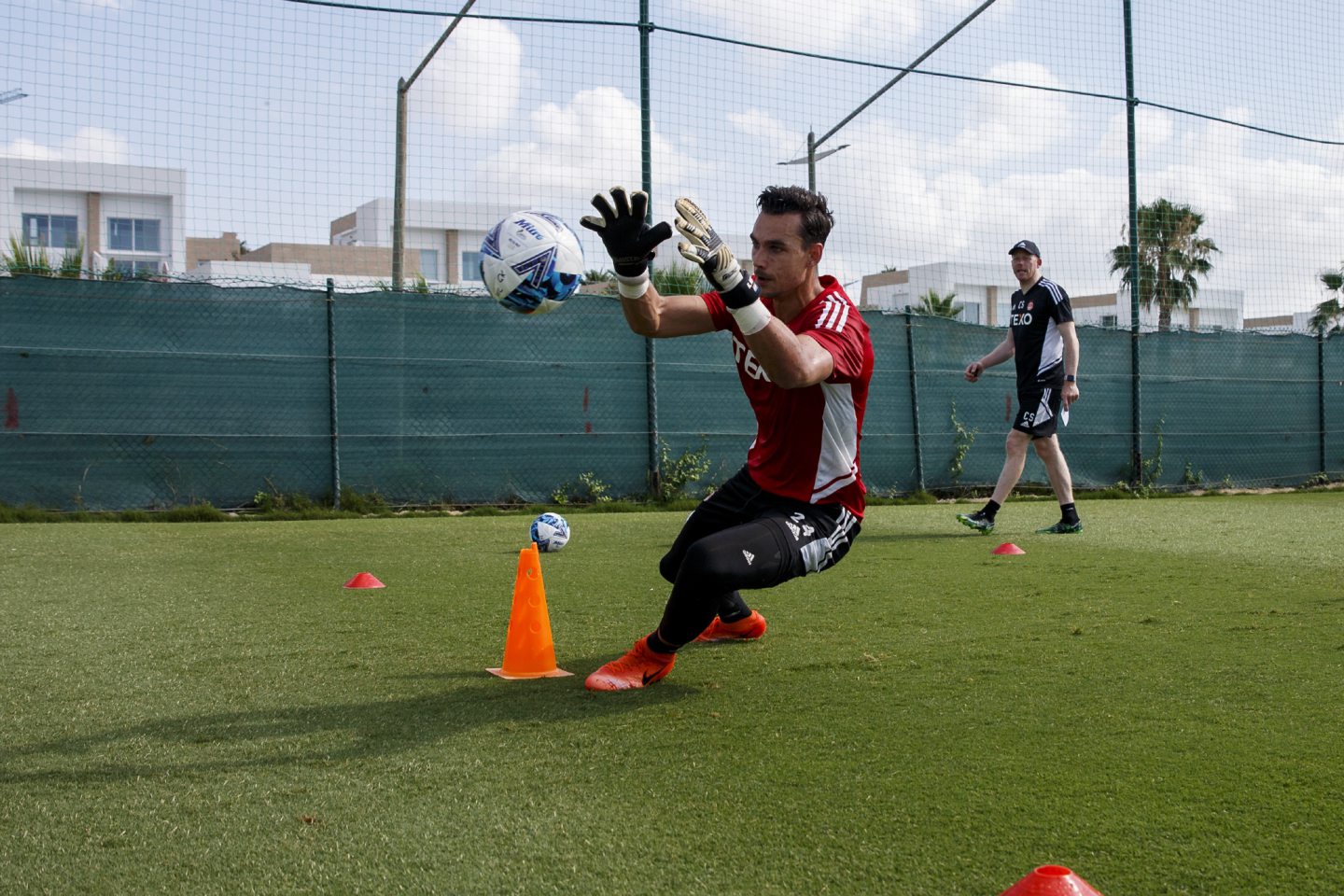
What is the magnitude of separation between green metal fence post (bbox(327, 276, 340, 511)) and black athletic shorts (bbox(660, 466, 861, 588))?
715cm

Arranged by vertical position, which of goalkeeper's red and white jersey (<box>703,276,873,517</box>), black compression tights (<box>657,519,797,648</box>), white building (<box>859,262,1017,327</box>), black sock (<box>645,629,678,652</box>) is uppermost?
white building (<box>859,262,1017,327</box>)

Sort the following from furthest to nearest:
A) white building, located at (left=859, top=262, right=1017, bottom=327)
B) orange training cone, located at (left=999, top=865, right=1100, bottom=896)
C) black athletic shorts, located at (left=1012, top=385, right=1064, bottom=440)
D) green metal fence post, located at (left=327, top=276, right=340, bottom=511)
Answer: white building, located at (left=859, top=262, right=1017, bottom=327) → green metal fence post, located at (left=327, top=276, right=340, bottom=511) → black athletic shorts, located at (left=1012, top=385, right=1064, bottom=440) → orange training cone, located at (left=999, top=865, right=1100, bottom=896)

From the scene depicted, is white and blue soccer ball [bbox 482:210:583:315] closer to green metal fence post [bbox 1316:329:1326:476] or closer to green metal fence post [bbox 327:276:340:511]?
green metal fence post [bbox 327:276:340:511]

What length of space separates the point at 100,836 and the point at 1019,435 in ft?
24.6

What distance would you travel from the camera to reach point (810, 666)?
4219 mm

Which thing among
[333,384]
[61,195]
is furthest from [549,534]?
[61,195]

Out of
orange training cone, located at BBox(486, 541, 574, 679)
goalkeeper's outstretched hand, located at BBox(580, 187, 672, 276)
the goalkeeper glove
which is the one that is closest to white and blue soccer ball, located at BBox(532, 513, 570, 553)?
orange training cone, located at BBox(486, 541, 574, 679)

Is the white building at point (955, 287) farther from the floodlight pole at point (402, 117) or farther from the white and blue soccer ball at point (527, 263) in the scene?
the white and blue soccer ball at point (527, 263)

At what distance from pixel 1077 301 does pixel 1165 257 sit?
4086 millimetres

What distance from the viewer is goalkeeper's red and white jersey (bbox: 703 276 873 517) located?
409 cm

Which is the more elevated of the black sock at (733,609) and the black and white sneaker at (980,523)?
the black and white sneaker at (980,523)

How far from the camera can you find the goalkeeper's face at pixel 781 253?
4.12 m

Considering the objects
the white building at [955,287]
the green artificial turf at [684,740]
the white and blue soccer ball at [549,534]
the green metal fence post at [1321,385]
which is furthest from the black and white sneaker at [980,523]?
the white building at [955,287]

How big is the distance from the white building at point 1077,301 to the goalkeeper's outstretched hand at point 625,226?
283 inches
